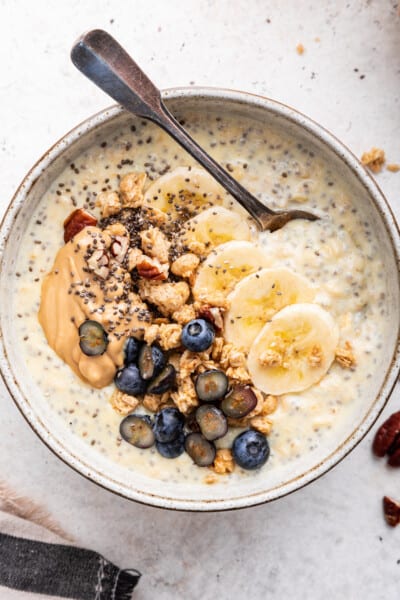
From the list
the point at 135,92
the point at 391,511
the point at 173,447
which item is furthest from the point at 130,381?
the point at 391,511

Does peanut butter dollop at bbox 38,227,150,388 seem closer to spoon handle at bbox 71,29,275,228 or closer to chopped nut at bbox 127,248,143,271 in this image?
chopped nut at bbox 127,248,143,271

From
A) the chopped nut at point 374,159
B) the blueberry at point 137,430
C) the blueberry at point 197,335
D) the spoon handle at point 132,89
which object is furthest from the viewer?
the chopped nut at point 374,159

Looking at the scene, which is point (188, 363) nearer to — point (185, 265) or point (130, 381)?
point (130, 381)

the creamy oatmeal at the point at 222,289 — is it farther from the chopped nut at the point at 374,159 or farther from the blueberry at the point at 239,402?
the chopped nut at the point at 374,159

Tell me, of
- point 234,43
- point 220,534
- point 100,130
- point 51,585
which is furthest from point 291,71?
point 51,585

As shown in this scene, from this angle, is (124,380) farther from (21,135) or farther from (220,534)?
(21,135)

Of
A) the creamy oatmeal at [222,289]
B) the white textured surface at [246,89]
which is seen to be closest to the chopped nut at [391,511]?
the white textured surface at [246,89]
